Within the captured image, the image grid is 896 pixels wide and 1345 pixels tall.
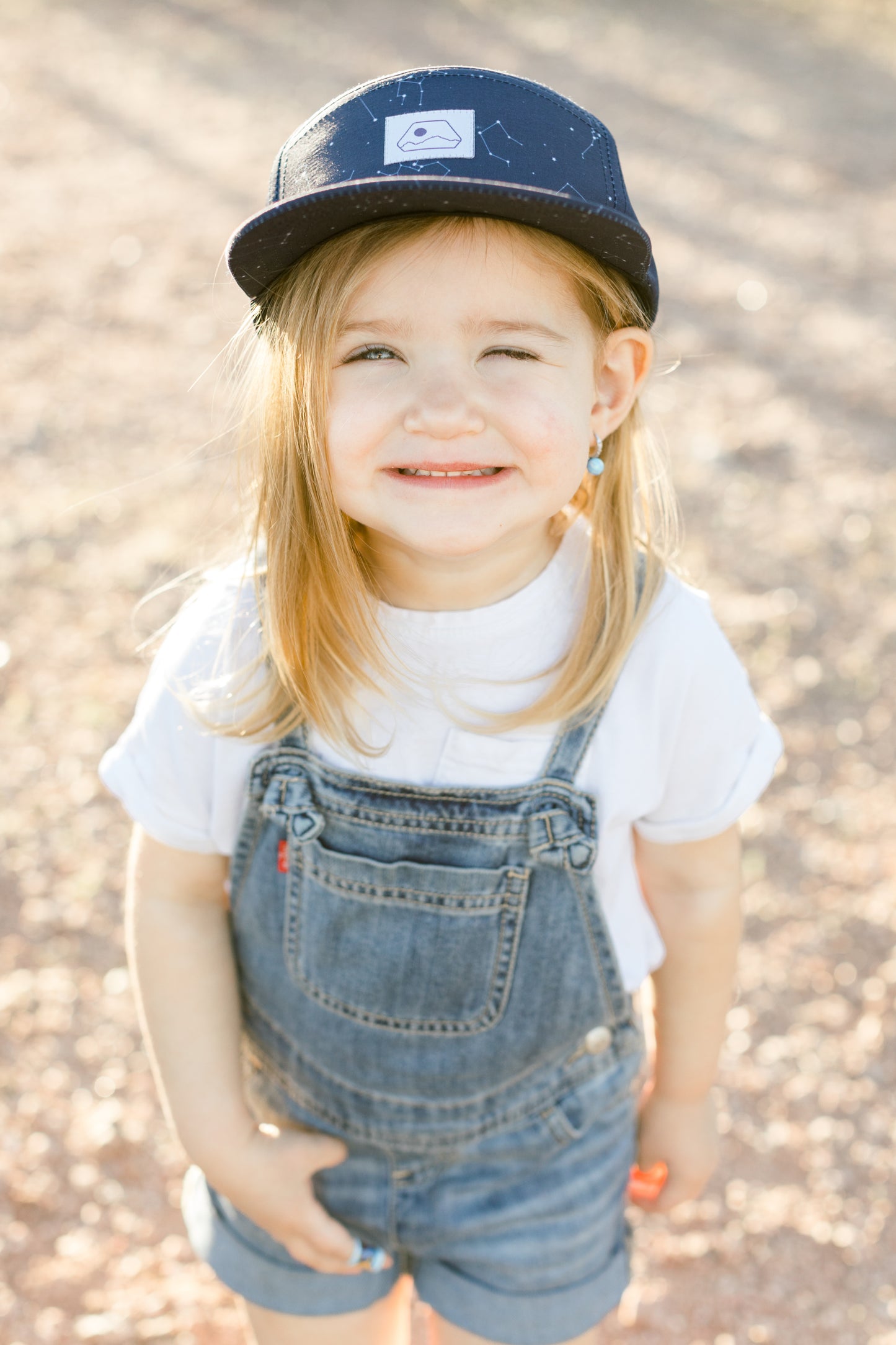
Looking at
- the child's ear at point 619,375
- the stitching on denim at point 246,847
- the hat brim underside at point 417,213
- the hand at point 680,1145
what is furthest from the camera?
the hand at point 680,1145

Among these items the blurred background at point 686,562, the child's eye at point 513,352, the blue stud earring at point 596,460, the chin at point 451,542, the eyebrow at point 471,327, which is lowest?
the blurred background at point 686,562

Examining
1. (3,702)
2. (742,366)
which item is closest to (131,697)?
(3,702)

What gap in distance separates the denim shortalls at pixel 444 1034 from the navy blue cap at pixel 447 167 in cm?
61

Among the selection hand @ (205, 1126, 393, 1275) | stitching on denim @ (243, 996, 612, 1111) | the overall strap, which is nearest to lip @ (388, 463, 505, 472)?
the overall strap

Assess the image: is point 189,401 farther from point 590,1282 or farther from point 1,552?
point 590,1282

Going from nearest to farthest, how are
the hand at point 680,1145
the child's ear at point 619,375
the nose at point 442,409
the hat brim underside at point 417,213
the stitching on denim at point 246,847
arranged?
the hat brim underside at point 417,213 → the nose at point 442,409 → the child's ear at point 619,375 → the stitching on denim at point 246,847 → the hand at point 680,1145

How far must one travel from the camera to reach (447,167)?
1267 mm

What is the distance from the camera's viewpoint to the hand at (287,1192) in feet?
5.46

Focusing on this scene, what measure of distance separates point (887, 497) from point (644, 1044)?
322cm

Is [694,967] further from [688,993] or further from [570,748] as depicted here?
[570,748]

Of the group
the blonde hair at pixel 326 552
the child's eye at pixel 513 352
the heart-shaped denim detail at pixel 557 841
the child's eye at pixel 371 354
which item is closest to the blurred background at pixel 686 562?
the blonde hair at pixel 326 552

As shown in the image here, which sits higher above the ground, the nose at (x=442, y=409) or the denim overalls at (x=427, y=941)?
the nose at (x=442, y=409)

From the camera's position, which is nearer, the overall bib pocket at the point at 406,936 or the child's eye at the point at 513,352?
the child's eye at the point at 513,352

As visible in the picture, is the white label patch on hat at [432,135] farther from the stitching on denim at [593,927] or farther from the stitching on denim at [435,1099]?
the stitching on denim at [435,1099]
